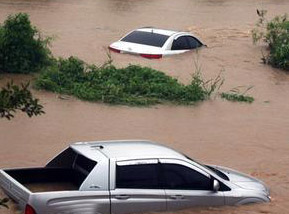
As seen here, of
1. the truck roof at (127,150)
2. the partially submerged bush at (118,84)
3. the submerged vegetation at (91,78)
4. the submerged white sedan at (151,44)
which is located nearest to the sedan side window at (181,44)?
the submerged white sedan at (151,44)

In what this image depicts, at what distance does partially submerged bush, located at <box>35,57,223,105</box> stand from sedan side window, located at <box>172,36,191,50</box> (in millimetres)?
1889

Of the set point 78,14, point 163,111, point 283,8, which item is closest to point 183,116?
point 163,111

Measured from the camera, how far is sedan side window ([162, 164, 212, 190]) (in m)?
9.79

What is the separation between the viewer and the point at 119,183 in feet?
30.8

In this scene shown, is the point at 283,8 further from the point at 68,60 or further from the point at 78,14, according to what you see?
the point at 68,60

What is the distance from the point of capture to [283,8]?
36.9m

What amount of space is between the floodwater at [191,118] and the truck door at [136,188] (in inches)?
18.3

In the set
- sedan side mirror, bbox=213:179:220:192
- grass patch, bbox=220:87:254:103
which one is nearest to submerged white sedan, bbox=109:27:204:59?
grass patch, bbox=220:87:254:103

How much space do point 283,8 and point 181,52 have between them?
1615cm

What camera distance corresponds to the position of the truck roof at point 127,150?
31.8ft

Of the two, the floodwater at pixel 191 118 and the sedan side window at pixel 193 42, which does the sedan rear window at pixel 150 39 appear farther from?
the sedan side window at pixel 193 42

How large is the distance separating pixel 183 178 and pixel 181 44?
12240 millimetres

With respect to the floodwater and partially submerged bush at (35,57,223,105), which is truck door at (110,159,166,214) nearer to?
the floodwater

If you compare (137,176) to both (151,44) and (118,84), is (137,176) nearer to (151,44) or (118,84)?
(118,84)
